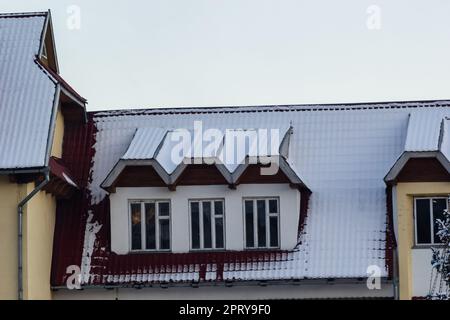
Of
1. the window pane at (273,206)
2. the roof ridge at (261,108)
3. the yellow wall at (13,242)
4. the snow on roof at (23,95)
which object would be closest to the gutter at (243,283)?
the yellow wall at (13,242)

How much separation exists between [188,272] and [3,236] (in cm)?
457

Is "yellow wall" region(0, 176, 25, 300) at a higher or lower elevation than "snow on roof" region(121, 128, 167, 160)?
lower

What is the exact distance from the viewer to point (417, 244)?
3058 cm

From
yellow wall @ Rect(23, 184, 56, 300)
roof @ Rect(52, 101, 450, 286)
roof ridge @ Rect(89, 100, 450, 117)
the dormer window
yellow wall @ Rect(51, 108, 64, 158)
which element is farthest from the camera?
roof ridge @ Rect(89, 100, 450, 117)

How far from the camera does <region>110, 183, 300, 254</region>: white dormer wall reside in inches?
1217

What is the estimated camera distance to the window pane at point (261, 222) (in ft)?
102

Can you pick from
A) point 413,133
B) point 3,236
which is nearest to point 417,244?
point 413,133

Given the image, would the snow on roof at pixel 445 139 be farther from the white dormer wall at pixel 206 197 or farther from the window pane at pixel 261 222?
the window pane at pixel 261 222

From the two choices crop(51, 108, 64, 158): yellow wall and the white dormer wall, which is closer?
the white dormer wall

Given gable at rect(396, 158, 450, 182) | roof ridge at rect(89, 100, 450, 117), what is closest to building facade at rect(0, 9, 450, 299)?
gable at rect(396, 158, 450, 182)

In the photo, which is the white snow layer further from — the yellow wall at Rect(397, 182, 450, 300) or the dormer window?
the dormer window

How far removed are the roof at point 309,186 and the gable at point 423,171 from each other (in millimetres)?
475

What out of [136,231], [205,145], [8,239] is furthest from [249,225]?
[8,239]

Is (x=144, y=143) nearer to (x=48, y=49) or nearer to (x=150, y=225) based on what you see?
(x=150, y=225)
